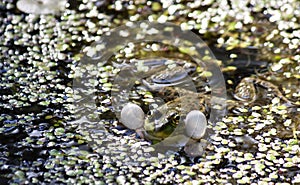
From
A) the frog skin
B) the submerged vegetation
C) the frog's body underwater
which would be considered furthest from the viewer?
the frog skin

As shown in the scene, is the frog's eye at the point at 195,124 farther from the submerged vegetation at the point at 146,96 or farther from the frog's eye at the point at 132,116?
the frog's eye at the point at 132,116

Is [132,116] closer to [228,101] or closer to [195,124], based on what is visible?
[195,124]

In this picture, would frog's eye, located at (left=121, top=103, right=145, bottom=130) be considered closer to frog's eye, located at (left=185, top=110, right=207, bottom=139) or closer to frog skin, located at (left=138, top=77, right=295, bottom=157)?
frog skin, located at (left=138, top=77, right=295, bottom=157)

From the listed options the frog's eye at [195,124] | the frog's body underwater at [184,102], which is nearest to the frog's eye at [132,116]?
the frog's body underwater at [184,102]

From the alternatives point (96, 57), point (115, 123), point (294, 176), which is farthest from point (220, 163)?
point (96, 57)

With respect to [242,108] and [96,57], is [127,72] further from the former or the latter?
[242,108]

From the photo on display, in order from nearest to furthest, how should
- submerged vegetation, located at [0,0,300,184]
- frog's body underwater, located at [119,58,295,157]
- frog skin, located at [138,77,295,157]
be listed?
submerged vegetation, located at [0,0,300,184]
frog's body underwater, located at [119,58,295,157]
frog skin, located at [138,77,295,157]

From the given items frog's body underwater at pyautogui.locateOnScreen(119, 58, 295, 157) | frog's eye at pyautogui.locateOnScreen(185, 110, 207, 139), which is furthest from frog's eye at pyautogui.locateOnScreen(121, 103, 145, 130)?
frog's eye at pyautogui.locateOnScreen(185, 110, 207, 139)
